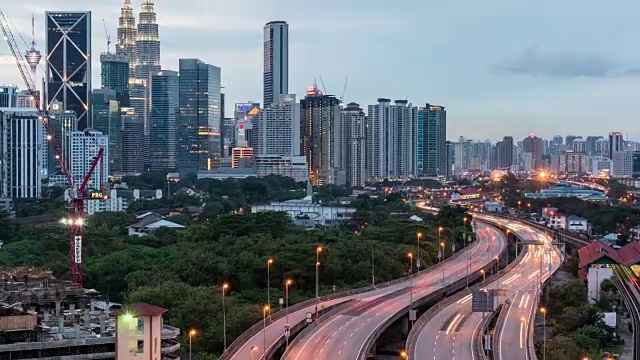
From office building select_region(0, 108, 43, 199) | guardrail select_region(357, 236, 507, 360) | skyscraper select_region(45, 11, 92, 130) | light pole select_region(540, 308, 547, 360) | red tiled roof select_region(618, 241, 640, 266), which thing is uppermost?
skyscraper select_region(45, 11, 92, 130)

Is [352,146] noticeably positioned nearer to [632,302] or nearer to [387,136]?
[387,136]

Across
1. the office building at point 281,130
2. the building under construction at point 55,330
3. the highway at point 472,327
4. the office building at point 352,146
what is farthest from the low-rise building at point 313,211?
the office building at point 281,130

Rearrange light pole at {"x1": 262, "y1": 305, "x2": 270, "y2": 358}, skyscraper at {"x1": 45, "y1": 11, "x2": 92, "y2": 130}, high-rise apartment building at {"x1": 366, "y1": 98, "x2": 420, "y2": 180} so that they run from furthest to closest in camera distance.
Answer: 1. skyscraper at {"x1": 45, "y1": 11, "x2": 92, "y2": 130}
2. high-rise apartment building at {"x1": 366, "y1": 98, "x2": 420, "y2": 180}
3. light pole at {"x1": 262, "y1": 305, "x2": 270, "y2": 358}

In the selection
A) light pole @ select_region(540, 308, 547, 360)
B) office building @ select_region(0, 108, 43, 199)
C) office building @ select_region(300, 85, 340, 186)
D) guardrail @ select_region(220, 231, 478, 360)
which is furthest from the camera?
office building @ select_region(300, 85, 340, 186)

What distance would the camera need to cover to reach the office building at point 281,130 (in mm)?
177125

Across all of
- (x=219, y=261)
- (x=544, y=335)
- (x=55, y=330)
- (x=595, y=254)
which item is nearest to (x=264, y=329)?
(x=55, y=330)

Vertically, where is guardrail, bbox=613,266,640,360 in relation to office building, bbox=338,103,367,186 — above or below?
below

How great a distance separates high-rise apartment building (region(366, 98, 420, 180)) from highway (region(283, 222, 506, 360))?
444 feet

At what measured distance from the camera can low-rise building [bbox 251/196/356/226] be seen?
A: 94.0 metres

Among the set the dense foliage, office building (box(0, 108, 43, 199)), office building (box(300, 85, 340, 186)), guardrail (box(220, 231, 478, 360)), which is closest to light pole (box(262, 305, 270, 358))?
guardrail (box(220, 231, 478, 360))

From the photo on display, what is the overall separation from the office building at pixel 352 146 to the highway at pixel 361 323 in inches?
4834

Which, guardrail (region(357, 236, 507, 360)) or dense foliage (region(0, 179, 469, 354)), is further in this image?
dense foliage (region(0, 179, 469, 354))

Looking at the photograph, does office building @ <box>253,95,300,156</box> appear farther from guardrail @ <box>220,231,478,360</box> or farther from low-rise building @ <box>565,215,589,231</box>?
guardrail @ <box>220,231,478,360</box>

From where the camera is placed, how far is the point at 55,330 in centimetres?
2741
